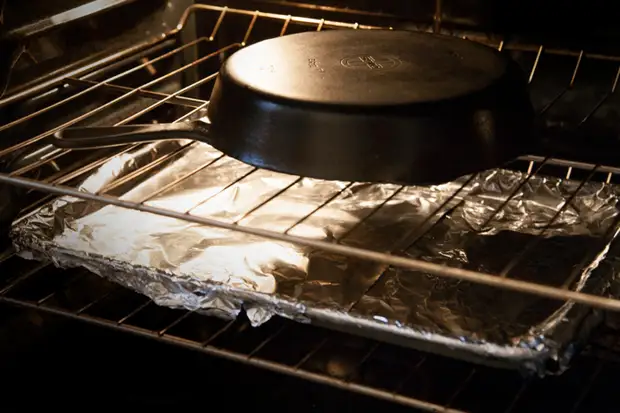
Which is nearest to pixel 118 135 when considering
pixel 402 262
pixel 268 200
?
pixel 268 200

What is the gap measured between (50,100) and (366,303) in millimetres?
429

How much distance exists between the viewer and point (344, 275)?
0.88 meters

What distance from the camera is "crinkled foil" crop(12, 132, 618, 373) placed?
30.9 inches

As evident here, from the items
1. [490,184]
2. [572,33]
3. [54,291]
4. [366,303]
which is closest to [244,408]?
[366,303]

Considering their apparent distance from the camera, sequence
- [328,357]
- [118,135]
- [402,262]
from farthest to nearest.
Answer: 1. [328,357]
2. [118,135]
3. [402,262]

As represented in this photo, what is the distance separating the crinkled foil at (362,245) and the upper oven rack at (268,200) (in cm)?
3

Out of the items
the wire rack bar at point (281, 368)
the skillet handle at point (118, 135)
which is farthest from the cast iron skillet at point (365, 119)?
the wire rack bar at point (281, 368)

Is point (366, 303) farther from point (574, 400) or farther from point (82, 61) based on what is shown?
point (82, 61)

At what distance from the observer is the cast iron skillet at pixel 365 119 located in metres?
0.72

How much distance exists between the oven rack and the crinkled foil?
0.05 meters

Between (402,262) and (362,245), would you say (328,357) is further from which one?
(402,262)

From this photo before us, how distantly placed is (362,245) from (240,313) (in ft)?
0.55

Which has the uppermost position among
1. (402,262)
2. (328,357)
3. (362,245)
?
(402,262)

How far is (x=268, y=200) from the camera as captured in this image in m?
0.85
